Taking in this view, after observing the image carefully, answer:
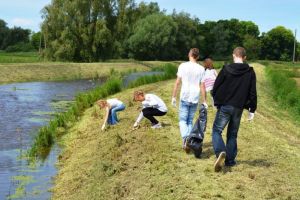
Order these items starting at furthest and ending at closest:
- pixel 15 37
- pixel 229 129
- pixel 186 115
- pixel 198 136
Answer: pixel 15 37
pixel 186 115
pixel 198 136
pixel 229 129

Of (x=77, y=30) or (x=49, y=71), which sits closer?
(x=49, y=71)

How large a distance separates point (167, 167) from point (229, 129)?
49.5 inches

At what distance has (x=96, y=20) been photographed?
57312 millimetres

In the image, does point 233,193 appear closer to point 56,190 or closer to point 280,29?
point 56,190

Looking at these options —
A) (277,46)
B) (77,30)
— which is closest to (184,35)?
(77,30)

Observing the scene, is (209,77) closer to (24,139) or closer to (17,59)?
(24,139)

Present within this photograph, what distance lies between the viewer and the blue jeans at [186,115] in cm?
979

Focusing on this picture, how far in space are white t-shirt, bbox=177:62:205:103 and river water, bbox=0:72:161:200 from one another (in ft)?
10.3

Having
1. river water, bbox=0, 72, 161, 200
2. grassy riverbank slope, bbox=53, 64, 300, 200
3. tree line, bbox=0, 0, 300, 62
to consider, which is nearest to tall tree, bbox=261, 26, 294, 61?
tree line, bbox=0, 0, 300, 62

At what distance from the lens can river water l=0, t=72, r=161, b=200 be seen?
10.0 meters

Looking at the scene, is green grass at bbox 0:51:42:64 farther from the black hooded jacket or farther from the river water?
the black hooded jacket

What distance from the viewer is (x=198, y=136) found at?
369 inches

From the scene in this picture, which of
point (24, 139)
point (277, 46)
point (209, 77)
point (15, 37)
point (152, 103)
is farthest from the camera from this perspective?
point (277, 46)

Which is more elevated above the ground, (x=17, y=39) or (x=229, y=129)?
(x=229, y=129)
